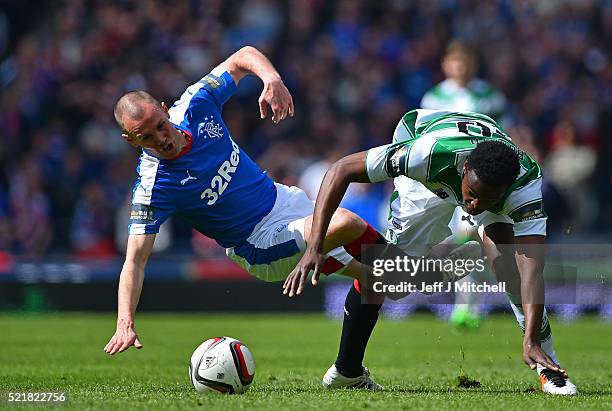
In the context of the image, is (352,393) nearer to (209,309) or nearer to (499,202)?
(499,202)

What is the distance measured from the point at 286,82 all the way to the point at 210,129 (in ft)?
33.8

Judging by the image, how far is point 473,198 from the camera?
21.2ft

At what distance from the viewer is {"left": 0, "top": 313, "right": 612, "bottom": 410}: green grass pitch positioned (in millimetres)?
6590

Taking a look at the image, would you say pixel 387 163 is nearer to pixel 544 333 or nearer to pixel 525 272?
pixel 525 272

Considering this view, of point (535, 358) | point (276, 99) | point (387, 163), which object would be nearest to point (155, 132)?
point (276, 99)

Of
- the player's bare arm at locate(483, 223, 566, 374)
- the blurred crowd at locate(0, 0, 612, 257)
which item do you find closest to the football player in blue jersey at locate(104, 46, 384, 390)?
the player's bare arm at locate(483, 223, 566, 374)

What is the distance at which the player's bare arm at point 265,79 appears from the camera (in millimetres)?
7551

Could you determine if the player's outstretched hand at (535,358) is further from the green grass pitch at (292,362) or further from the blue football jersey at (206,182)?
the blue football jersey at (206,182)

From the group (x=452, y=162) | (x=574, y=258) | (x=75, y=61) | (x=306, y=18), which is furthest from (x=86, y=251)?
(x=452, y=162)

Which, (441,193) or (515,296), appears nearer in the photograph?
(441,193)

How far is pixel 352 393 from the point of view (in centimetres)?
713

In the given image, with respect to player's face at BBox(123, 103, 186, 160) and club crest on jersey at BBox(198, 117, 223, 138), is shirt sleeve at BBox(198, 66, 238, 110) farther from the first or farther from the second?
player's face at BBox(123, 103, 186, 160)

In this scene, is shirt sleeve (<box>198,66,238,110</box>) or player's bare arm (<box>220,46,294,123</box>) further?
shirt sleeve (<box>198,66,238,110</box>)

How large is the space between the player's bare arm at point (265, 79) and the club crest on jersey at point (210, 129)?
341 millimetres
